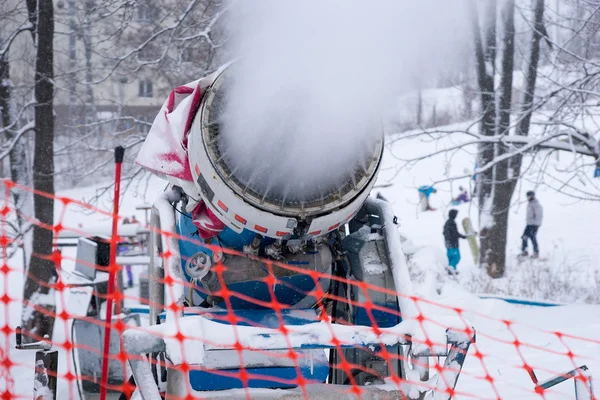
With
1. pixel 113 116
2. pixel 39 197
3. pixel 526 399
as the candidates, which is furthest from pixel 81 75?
pixel 526 399

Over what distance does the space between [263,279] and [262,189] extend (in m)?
0.62

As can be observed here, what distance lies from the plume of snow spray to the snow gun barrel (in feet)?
0.04

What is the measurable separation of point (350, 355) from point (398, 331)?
79cm

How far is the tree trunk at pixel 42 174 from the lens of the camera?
7398 mm

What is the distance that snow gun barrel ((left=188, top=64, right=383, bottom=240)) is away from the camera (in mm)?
2986

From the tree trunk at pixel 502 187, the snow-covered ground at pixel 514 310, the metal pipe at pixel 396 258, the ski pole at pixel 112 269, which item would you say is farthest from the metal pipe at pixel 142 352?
the tree trunk at pixel 502 187

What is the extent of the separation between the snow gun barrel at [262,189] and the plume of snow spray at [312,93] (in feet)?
0.04

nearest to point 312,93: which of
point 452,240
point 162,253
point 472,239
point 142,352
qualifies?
point 162,253

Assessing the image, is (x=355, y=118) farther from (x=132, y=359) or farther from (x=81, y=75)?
(x=81, y=75)

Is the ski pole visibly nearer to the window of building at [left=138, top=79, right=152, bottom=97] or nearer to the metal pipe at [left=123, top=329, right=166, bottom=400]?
the metal pipe at [left=123, top=329, right=166, bottom=400]

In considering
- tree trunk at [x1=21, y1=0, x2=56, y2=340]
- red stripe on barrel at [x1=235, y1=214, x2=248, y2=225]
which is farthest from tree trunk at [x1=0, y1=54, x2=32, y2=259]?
red stripe on barrel at [x1=235, y1=214, x2=248, y2=225]

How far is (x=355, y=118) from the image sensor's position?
3066 mm

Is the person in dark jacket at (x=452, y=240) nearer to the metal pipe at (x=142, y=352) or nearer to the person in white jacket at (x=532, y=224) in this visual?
the person in white jacket at (x=532, y=224)

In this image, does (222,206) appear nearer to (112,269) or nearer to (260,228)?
(260,228)
